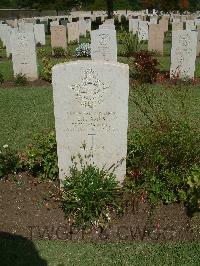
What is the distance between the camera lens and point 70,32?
22562 millimetres

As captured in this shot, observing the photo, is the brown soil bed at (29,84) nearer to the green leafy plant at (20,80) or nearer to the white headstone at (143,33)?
the green leafy plant at (20,80)

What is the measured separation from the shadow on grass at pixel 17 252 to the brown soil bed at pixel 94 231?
0.31 ft

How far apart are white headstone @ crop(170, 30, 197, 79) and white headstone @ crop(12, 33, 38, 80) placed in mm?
4344

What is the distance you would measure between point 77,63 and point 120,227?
78.3 inches

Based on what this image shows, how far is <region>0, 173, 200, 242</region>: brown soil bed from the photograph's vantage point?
4.50 m

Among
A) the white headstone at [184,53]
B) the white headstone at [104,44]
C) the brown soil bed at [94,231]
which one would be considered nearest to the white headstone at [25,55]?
the white headstone at [104,44]

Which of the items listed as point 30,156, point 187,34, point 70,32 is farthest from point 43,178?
point 70,32

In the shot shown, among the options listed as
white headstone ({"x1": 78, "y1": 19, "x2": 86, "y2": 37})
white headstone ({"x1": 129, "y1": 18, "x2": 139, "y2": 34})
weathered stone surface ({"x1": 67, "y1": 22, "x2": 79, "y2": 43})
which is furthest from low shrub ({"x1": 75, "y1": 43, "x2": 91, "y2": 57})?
white headstone ({"x1": 78, "y1": 19, "x2": 86, "y2": 37})

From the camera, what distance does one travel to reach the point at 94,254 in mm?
4246

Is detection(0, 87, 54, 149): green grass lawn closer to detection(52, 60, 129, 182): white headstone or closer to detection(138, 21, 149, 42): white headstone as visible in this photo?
detection(52, 60, 129, 182): white headstone

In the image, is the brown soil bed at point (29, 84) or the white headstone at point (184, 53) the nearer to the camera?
the white headstone at point (184, 53)

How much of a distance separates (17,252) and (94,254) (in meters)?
0.84

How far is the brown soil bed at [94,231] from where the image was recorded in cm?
450

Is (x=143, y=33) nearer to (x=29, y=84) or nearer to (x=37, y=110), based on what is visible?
(x=29, y=84)
